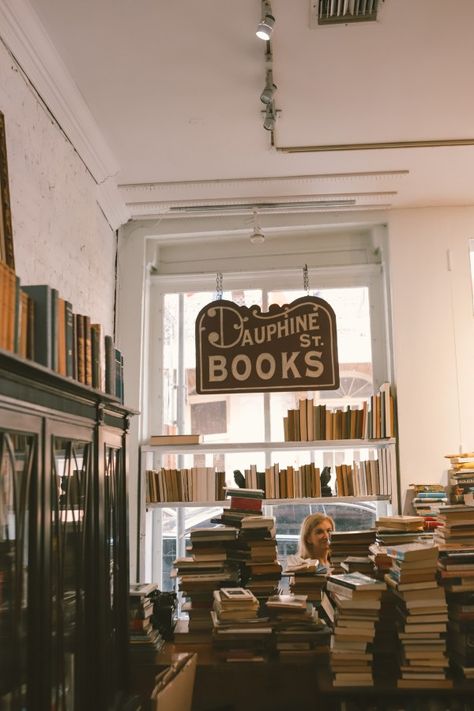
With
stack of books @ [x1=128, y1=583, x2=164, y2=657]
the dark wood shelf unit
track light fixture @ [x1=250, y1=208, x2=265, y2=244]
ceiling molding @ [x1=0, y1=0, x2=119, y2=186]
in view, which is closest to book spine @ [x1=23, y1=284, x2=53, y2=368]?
the dark wood shelf unit

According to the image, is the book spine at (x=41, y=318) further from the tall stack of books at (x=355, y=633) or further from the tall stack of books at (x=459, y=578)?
the tall stack of books at (x=459, y=578)

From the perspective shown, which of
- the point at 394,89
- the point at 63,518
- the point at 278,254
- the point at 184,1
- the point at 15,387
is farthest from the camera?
the point at 278,254

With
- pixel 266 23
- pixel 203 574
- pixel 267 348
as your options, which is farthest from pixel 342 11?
pixel 203 574

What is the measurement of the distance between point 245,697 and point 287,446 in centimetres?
223

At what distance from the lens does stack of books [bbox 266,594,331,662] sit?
3.49 metres

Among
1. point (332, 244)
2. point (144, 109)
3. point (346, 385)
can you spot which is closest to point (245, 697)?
point (346, 385)

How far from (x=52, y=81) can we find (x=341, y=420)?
Result: 3.22 metres

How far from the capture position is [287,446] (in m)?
5.41

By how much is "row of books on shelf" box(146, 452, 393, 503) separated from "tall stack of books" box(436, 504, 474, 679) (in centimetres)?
178

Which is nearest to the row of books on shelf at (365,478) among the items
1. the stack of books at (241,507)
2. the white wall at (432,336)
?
the white wall at (432,336)

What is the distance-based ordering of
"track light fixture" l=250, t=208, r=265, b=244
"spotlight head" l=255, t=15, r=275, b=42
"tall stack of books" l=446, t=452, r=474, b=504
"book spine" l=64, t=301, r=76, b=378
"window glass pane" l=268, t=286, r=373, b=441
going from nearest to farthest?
"book spine" l=64, t=301, r=76, b=378 < "spotlight head" l=255, t=15, r=275, b=42 < "tall stack of books" l=446, t=452, r=474, b=504 < "track light fixture" l=250, t=208, r=265, b=244 < "window glass pane" l=268, t=286, r=373, b=441

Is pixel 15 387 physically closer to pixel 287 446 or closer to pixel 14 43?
pixel 14 43

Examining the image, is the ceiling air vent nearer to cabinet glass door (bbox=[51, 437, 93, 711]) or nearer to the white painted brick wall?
the white painted brick wall

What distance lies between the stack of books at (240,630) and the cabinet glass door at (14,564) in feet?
5.69
